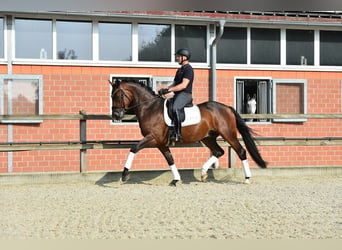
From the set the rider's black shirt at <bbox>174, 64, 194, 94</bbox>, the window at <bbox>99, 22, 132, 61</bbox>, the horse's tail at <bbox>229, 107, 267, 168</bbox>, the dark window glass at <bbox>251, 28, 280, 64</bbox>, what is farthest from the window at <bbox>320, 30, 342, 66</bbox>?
the rider's black shirt at <bbox>174, 64, 194, 94</bbox>

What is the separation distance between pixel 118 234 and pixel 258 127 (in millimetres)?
7345

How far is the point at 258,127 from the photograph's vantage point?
1063 centimetres

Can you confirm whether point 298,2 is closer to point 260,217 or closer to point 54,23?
point 260,217

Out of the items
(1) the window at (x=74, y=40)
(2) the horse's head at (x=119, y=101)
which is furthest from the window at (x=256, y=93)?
(2) the horse's head at (x=119, y=101)

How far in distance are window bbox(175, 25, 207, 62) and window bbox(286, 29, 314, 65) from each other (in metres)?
2.20

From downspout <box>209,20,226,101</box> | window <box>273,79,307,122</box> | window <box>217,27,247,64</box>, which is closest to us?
downspout <box>209,20,226,101</box>

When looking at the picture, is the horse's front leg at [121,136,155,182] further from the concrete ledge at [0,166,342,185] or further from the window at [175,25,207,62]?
the window at [175,25,207,62]

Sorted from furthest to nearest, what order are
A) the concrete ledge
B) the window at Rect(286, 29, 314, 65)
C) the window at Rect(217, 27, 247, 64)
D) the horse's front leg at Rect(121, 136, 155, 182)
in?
1. the window at Rect(286, 29, 314, 65)
2. the window at Rect(217, 27, 247, 64)
3. the concrete ledge
4. the horse's front leg at Rect(121, 136, 155, 182)

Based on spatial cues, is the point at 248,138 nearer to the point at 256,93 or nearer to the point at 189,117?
the point at 189,117

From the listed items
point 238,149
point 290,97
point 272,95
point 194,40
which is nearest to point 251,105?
point 272,95

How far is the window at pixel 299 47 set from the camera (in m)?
10.9

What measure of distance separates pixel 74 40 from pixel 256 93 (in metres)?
4.53

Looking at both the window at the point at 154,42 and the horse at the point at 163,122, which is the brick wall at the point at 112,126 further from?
the horse at the point at 163,122

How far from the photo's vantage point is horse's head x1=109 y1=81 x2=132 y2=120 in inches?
292
